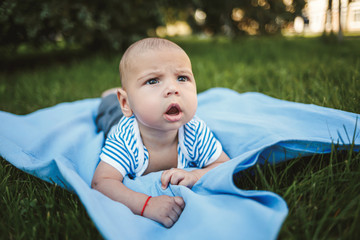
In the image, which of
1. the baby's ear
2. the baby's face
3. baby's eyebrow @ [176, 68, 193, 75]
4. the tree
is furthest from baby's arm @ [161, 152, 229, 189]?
the tree

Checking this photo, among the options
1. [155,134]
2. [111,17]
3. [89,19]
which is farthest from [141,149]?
[111,17]

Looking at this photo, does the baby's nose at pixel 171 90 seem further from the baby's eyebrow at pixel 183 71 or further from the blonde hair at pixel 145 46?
the blonde hair at pixel 145 46

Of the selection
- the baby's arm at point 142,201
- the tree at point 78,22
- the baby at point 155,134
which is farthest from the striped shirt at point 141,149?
the tree at point 78,22

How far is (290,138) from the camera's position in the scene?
1.33 meters

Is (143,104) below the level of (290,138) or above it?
above

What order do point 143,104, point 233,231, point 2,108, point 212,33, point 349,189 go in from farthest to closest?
point 212,33, point 2,108, point 143,104, point 349,189, point 233,231

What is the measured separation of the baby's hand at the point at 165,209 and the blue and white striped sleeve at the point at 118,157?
0.86 ft

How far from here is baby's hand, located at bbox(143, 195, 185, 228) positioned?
Result: 1096 mm

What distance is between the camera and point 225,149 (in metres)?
1.63

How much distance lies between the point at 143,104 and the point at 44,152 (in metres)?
Answer: 0.91

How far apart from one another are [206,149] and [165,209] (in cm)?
46

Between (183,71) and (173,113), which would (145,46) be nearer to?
(183,71)

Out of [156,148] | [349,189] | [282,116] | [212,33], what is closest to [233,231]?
[349,189]

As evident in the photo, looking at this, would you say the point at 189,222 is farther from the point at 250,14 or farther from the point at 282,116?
the point at 250,14
